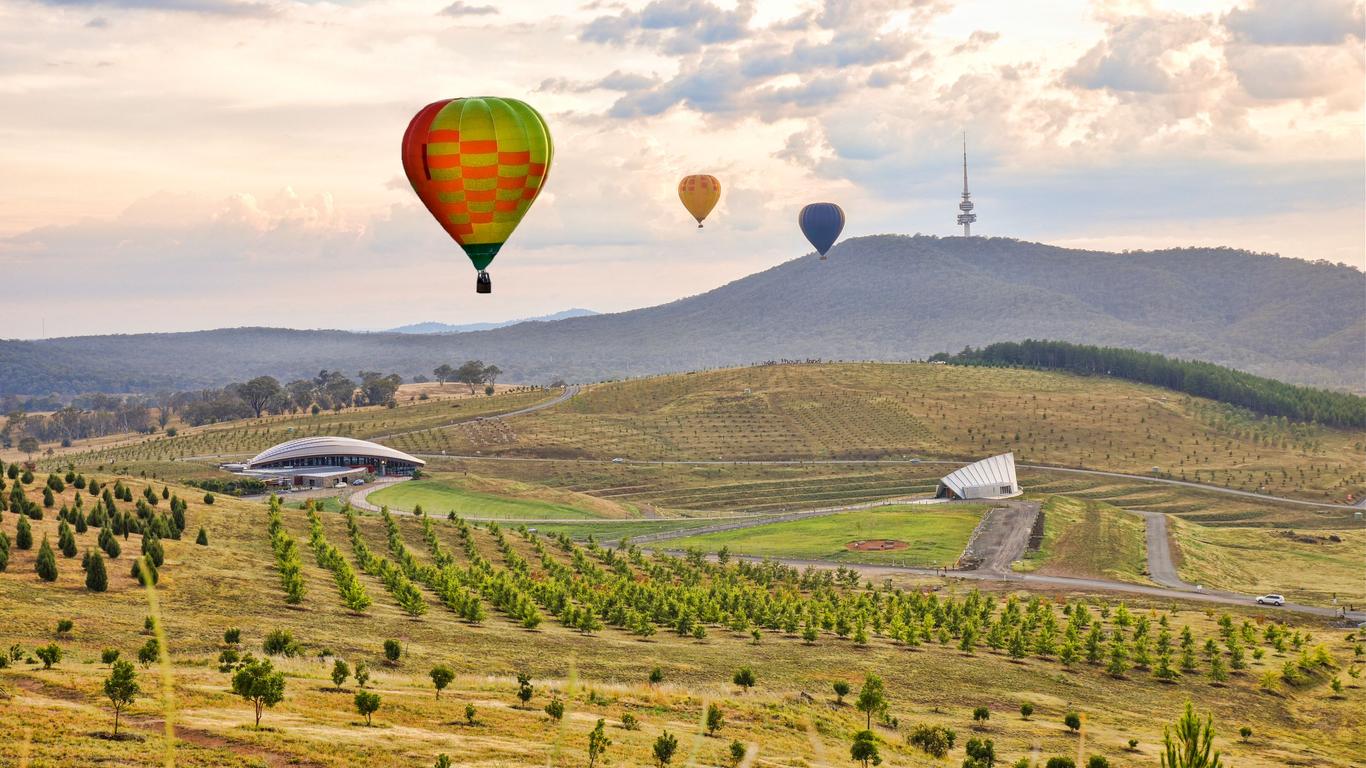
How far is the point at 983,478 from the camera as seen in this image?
178 meters

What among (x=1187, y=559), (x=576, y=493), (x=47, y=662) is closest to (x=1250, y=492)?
(x=1187, y=559)

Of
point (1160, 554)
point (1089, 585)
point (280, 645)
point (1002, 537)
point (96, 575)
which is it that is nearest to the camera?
point (280, 645)

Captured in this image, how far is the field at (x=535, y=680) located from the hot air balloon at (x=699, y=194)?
73970mm

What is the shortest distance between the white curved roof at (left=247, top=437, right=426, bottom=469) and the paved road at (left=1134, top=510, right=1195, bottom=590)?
11097cm

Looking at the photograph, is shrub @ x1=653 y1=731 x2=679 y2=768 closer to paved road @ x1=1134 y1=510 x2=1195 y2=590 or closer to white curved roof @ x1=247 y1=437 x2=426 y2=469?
paved road @ x1=1134 y1=510 x2=1195 y2=590

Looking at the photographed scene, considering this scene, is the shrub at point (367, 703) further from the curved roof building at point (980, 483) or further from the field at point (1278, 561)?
the curved roof building at point (980, 483)

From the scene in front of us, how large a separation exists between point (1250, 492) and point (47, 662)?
Answer: 184 metres

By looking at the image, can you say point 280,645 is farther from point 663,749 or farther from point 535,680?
point 663,749

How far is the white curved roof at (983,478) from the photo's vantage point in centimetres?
17450

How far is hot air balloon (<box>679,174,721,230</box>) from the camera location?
160m

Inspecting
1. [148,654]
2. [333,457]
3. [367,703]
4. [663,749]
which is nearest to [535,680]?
[367,703]

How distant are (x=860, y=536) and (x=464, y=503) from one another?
5628 cm

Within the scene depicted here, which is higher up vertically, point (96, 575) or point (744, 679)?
point (96, 575)

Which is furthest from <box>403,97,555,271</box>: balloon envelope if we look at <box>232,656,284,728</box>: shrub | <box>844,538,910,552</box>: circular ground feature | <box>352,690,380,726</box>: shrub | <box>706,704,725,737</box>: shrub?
<box>844,538,910,552</box>: circular ground feature
